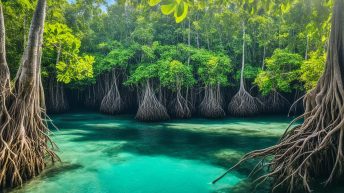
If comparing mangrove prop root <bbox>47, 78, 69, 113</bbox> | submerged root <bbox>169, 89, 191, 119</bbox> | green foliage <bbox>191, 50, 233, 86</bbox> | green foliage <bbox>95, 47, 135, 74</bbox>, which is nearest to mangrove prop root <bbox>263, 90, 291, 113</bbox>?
green foliage <bbox>191, 50, 233, 86</bbox>

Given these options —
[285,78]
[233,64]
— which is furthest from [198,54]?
[285,78]

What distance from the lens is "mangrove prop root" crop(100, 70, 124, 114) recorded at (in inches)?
889

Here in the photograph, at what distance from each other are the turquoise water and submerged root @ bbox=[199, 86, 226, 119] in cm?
364

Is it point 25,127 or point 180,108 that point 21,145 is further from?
point 180,108

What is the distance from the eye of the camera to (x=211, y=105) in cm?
2052

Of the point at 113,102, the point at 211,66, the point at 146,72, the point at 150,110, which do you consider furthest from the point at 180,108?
the point at 113,102

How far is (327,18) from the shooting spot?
7.56 m

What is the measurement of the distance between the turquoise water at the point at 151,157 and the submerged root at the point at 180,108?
3372 mm

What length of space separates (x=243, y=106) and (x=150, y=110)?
6145 mm

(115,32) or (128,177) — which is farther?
(115,32)

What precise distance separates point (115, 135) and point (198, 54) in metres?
8.65

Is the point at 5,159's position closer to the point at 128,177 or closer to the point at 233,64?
the point at 128,177

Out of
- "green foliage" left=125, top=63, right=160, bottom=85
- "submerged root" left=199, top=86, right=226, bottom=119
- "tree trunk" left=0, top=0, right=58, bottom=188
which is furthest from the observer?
"submerged root" left=199, top=86, right=226, bottom=119

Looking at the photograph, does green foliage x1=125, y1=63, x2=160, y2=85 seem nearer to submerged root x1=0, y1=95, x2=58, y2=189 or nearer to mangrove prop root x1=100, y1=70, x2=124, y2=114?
mangrove prop root x1=100, y1=70, x2=124, y2=114
